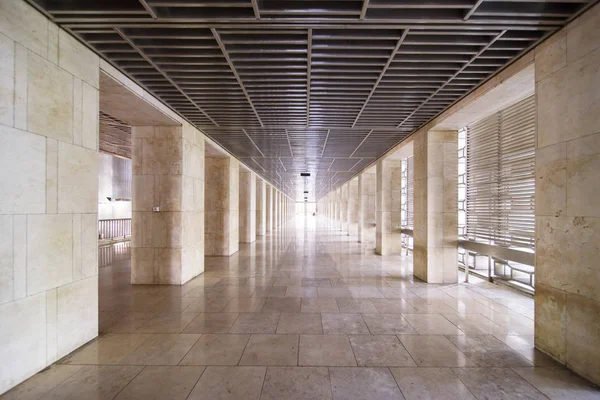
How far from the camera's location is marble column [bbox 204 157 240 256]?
12547mm

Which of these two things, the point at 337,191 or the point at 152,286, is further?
the point at 337,191

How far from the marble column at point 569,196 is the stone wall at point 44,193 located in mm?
6575

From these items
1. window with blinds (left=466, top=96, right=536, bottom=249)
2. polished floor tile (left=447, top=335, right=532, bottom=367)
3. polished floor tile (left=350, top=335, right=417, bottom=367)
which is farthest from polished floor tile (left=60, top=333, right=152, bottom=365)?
window with blinds (left=466, top=96, right=536, bottom=249)

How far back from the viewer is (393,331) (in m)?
4.96

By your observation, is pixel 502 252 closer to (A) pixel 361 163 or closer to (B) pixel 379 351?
(B) pixel 379 351

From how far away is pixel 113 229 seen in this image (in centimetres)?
1831

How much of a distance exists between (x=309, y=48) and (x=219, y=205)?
9.13m

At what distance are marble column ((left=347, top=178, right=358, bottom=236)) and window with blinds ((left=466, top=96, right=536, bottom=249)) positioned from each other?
14052mm

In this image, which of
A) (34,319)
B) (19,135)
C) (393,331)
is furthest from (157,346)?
(393,331)

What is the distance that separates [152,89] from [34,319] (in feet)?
14.4

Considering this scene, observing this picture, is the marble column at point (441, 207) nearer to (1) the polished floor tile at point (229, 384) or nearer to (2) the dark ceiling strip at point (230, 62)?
(2) the dark ceiling strip at point (230, 62)

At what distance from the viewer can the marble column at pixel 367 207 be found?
1794 cm

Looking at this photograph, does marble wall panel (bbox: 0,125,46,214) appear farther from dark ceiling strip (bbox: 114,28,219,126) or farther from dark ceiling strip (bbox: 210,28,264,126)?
dark ceiling strip (bbox: 210,28,264,126)

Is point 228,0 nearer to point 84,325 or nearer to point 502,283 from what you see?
point 84,325
